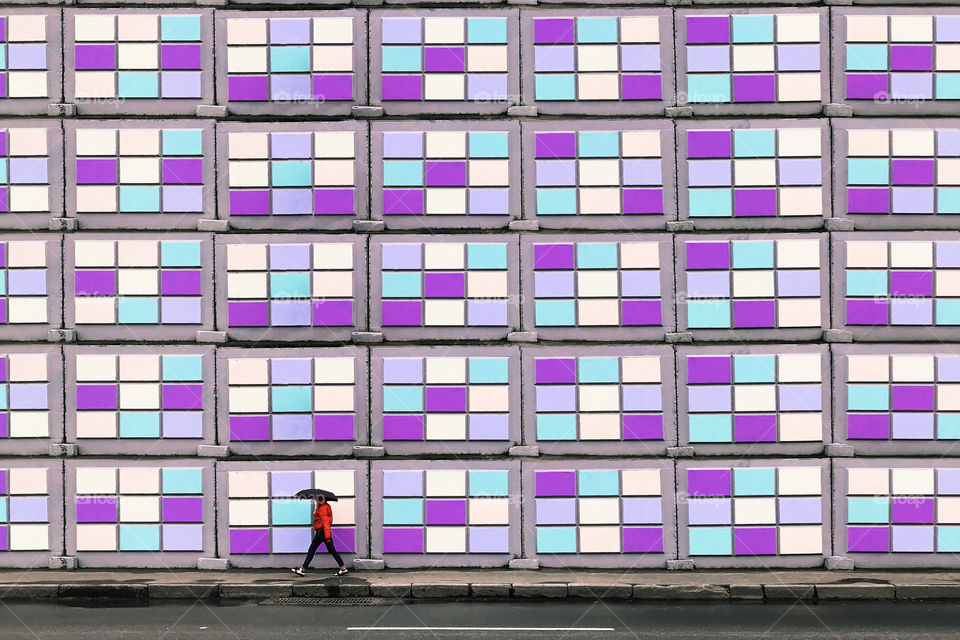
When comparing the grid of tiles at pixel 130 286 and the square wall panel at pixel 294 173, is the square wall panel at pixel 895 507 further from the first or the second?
the grid of tiles at pixel 130 286

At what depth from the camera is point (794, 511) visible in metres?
15.8

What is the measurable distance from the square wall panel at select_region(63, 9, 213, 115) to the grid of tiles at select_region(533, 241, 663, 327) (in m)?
6.06

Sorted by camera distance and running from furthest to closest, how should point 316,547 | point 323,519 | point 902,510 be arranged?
point 902,510, point 316,547, point 323,519

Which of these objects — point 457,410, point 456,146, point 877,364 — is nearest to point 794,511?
point 877,364

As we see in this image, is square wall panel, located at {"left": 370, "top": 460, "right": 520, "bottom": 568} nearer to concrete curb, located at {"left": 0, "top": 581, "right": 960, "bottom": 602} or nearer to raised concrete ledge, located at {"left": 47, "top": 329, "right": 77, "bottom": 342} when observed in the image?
concrete curb, located at {"left": 0, "top": 581, "right": 960, "bottom": 602}

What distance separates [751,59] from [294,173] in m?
7.45

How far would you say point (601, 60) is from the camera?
15.8m

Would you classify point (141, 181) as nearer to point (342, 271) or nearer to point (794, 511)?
point (342, 271)

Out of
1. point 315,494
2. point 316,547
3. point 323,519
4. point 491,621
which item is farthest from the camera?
point 316,547

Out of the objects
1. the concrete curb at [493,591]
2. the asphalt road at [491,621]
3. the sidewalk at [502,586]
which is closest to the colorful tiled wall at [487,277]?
the sidewalk at [502,586]

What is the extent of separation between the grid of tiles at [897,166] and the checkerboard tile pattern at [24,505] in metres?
13.6

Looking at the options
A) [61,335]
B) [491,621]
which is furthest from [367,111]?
[491,621]

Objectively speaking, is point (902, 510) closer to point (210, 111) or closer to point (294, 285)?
point (294, 285)

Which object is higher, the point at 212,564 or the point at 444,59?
the point at 444,59
